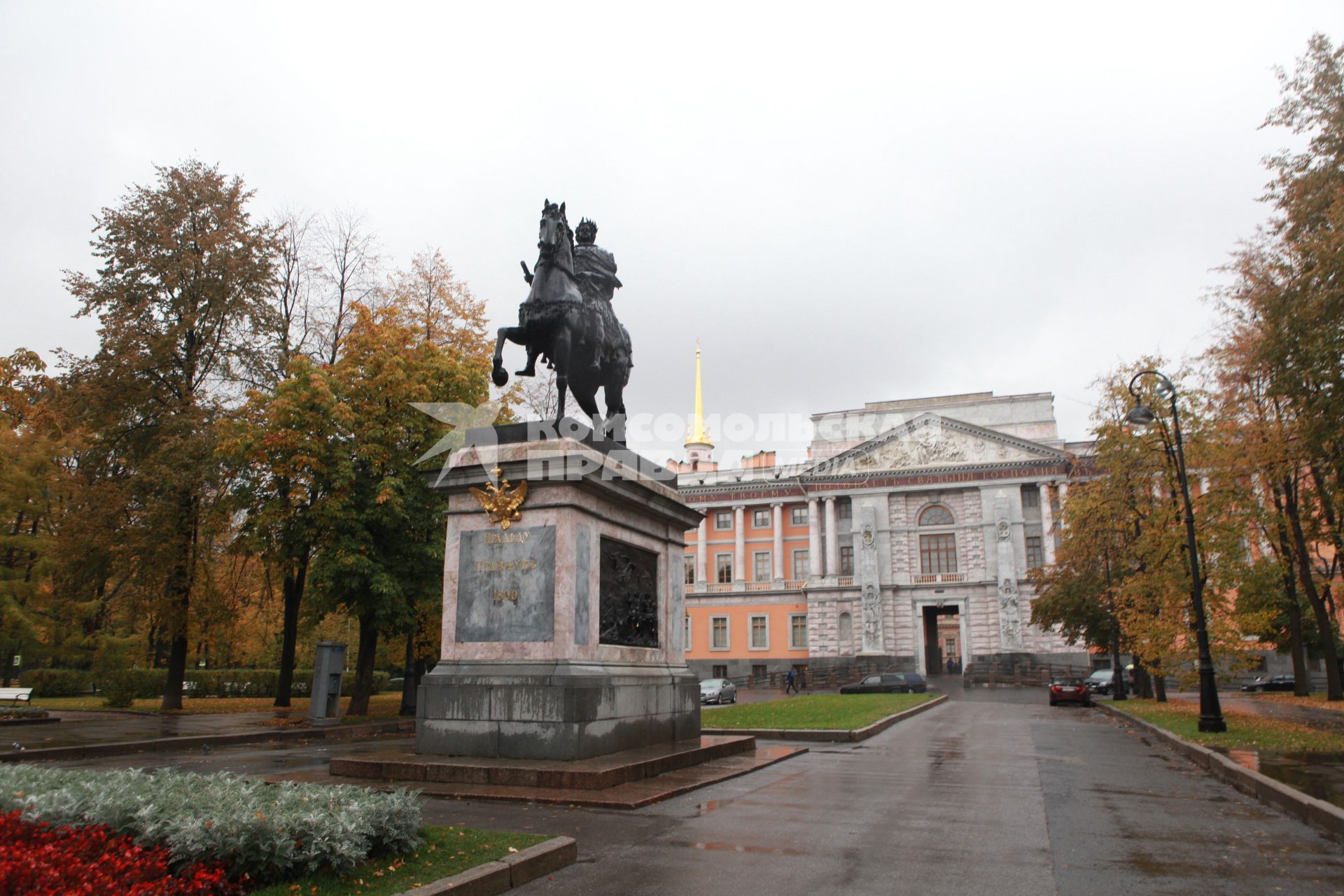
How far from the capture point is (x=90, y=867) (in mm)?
4816

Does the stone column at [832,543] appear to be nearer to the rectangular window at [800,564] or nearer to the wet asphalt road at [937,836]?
the rectangular window at [800,564]

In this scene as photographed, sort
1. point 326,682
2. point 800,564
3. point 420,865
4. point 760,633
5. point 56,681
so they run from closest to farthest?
point 420,865 → point 326,682 → point 56,681 → point 760,633 → point 800,564

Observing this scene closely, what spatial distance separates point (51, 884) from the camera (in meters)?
4.60

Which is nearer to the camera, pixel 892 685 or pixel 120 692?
pixel 120 692

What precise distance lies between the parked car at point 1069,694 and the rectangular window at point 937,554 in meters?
32.7

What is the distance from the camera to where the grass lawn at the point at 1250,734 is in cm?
1548

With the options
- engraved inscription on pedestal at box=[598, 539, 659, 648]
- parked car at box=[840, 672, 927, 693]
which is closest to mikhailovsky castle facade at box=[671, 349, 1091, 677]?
parked car at box=[840, 672, 927, 693]

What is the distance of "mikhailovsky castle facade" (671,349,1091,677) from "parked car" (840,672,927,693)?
1621 centimetres

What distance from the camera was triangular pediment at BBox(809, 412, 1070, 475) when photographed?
6850 centimetres

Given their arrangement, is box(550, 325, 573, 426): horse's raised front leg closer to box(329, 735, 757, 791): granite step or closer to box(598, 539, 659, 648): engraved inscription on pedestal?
box(598, 539, 659, 648): engraved inscription on pedestal

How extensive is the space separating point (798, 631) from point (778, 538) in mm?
7921

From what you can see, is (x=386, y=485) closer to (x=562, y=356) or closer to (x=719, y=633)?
(x=562, y=356)

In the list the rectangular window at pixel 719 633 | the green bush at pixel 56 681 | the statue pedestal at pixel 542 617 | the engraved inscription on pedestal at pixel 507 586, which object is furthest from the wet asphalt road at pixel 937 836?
the rectangular window at pixel 719 633

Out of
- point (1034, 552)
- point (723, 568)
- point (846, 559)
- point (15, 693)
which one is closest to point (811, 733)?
point (15, 693)
